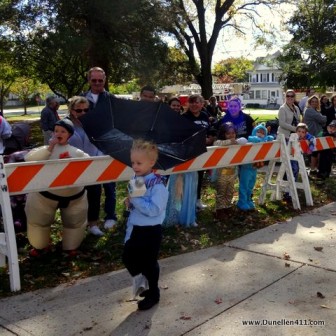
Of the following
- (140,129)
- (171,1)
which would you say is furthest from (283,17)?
(140,129)

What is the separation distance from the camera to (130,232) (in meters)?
3.68

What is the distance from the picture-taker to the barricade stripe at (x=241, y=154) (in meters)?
6.21

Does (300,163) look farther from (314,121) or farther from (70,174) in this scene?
(70,174)

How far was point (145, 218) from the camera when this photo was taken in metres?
3.57

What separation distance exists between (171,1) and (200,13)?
28.0 ft

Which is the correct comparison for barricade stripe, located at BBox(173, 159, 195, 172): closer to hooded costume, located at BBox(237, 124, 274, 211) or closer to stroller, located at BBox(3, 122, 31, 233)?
hooded costume, located at BBox(237, 124, 274, 211)

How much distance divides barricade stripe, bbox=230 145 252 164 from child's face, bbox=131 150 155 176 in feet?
9.41

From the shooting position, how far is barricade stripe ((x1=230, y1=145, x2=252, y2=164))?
6.21 m

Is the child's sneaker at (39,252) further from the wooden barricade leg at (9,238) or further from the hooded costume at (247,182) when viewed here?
the hooded costume at (247,182)

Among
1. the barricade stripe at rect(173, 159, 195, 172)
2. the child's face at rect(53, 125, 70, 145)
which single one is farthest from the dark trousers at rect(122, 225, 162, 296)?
the barricade stripe at rect(173, 159, 195, 172)

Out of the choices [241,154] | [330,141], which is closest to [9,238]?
[241,154]

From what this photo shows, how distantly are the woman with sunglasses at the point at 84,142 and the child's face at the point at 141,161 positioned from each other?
212cm

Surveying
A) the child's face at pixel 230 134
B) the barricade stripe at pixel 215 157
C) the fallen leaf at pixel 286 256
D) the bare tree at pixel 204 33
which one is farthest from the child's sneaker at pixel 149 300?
the bare tree at pixel 204 33

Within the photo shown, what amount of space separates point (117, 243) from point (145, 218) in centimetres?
189
